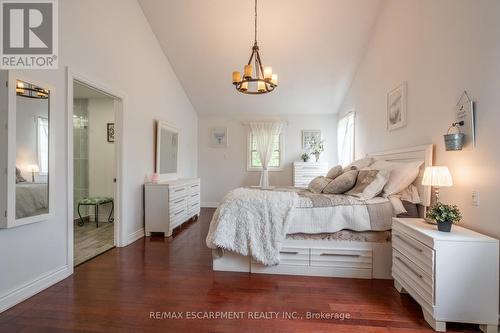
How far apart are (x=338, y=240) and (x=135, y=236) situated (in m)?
2.77

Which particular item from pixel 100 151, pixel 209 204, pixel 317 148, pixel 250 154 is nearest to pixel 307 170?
pixel 317 148

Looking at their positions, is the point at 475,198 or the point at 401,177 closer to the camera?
the point at 475,198

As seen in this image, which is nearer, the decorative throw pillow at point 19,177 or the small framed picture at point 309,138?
the decorative throw pillow at point 19,177

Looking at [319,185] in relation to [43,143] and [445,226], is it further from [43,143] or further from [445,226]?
[43,143]

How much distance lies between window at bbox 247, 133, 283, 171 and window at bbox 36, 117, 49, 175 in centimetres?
450

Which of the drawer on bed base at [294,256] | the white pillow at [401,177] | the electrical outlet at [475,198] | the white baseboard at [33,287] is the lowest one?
the white baseboard at [33,287]

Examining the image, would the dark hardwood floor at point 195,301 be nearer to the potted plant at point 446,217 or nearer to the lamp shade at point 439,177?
the potted plant at point 446,217

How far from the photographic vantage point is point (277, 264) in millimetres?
2582

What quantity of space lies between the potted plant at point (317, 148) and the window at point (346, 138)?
0.38m

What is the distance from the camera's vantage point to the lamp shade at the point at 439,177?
208 cm

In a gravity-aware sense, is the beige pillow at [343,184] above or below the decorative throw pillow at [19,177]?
below

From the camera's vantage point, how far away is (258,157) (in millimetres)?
6453

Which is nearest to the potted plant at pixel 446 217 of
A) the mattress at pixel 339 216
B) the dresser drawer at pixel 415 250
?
the dresser drawer at pixel 415 250

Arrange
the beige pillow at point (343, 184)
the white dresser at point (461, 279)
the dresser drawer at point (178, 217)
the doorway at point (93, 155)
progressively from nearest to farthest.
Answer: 1. the white dresser at point (461, 279)
2. the beige pillow at point (343, 184)
3. the dresser drawer at point (178, 217)
4. the doorway at point (93, 155)
